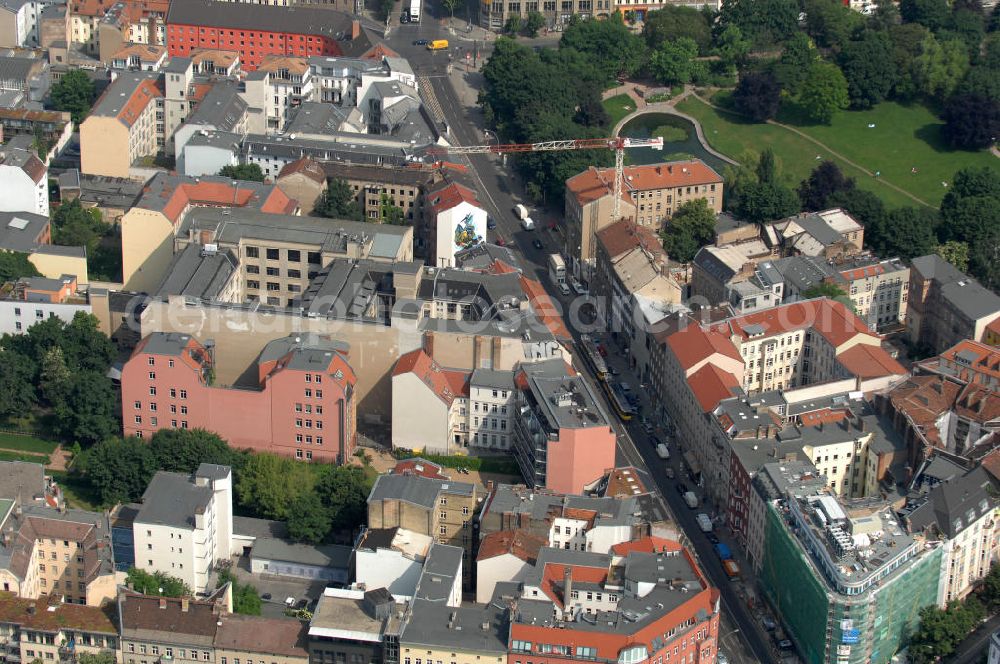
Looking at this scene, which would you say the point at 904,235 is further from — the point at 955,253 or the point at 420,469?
the point at 420,469

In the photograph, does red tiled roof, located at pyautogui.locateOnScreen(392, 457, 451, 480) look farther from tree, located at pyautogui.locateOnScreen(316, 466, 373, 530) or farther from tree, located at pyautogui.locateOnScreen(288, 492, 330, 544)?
tree, located at pyautogui.locateOnScreen(288, 492, 330, 544)

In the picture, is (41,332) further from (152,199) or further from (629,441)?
(629,441)

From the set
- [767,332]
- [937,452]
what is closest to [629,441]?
[767,332]

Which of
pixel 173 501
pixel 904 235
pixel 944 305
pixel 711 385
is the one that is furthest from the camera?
pixel 904 235

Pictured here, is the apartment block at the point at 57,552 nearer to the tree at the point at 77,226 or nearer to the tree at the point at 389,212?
the tree at the point at 77,226

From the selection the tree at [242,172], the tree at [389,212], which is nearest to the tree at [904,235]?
the tree at [389,212]

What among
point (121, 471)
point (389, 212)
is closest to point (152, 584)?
point (121, 471)

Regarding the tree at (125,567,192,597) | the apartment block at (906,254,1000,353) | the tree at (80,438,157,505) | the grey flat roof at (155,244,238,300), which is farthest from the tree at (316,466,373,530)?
the apartment block at (906,254,1000,353)
